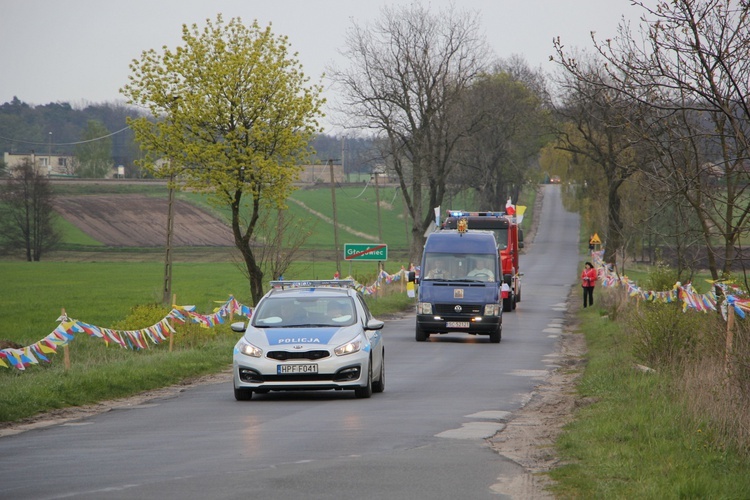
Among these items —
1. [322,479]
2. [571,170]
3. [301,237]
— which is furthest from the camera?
[571,170]

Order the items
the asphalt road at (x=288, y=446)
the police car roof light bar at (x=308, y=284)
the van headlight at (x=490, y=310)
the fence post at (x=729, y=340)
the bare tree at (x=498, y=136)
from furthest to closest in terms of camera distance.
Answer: the bare tree at (x=498, y=136), the van headlight at (x=490, y=310), the police car roof light bar at (x=308, y=284), the fence post at (x=729, y=340), the asphalt road at (x=288, y=446)

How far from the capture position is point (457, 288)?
2786cm

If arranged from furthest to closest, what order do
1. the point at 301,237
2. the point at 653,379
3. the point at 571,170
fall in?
the point at 571,170 < the point at 301,237 < the point at 653,379

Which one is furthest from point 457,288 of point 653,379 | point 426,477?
point 426,477

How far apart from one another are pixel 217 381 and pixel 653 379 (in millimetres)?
7838

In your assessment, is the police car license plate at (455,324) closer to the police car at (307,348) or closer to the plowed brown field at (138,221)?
the police car at (307,348)

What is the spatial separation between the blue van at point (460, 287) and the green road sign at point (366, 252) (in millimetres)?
12831

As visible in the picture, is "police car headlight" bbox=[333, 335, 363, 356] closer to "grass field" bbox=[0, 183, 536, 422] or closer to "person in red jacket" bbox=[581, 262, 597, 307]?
"grass field" bbox=[0, 183, 536, 422]

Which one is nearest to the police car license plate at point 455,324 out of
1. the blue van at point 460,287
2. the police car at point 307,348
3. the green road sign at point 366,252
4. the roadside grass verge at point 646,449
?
the blue van at point 460,287

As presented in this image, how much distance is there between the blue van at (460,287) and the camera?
2764cm

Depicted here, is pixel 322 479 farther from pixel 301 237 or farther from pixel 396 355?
pixel 301 237

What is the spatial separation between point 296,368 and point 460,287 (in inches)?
522

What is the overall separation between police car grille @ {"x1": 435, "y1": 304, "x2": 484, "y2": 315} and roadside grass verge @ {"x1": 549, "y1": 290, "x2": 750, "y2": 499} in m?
11.8

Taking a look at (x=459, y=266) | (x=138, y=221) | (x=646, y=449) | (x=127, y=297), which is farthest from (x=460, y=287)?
(x=138, y=221)
